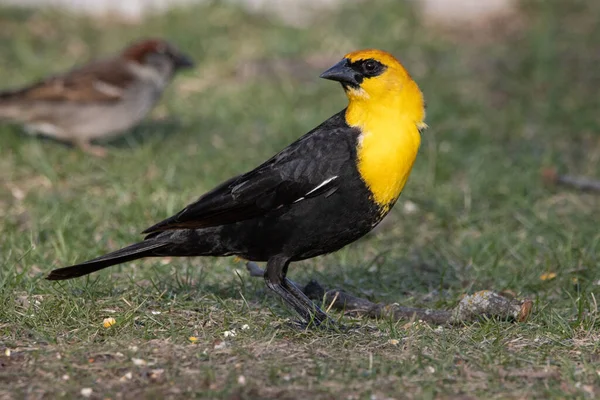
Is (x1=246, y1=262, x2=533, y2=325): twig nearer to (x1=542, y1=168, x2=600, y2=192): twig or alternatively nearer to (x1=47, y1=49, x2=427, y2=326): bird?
(x1=47, y1=49, x2=427, y2=326): bird

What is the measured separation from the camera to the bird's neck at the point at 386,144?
452 cm

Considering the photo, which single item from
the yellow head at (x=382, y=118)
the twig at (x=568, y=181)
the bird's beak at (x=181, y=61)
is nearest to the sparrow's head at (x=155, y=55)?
the bird's beak at (x=181, y=61)

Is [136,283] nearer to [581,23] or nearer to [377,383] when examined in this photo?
[377,383]

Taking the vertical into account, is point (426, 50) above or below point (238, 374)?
above

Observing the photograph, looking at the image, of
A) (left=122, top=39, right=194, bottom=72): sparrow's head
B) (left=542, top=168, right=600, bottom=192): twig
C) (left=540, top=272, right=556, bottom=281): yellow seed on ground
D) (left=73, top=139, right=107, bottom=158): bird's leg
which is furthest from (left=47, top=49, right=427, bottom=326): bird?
(left=122, top=39, right=194, bottom=72): sparrow's head

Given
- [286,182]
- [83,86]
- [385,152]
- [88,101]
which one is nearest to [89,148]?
[88,101]

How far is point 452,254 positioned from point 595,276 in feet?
3.25

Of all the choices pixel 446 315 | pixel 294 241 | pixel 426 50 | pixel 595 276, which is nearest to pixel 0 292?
pixel 294 241

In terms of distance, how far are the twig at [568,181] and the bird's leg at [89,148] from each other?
3769mm

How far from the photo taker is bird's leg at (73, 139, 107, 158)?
8258 mm

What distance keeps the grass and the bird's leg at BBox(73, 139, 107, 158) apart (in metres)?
0.09

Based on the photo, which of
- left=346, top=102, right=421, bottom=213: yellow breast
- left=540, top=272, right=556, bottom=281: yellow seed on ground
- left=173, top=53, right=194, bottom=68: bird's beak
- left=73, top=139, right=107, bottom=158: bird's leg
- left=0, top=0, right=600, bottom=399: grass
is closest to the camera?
left=0, top=0, right=600, bottom=399: grass

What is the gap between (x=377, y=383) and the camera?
3.97m

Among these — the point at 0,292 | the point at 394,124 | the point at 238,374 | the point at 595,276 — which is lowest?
the point at 595,276
